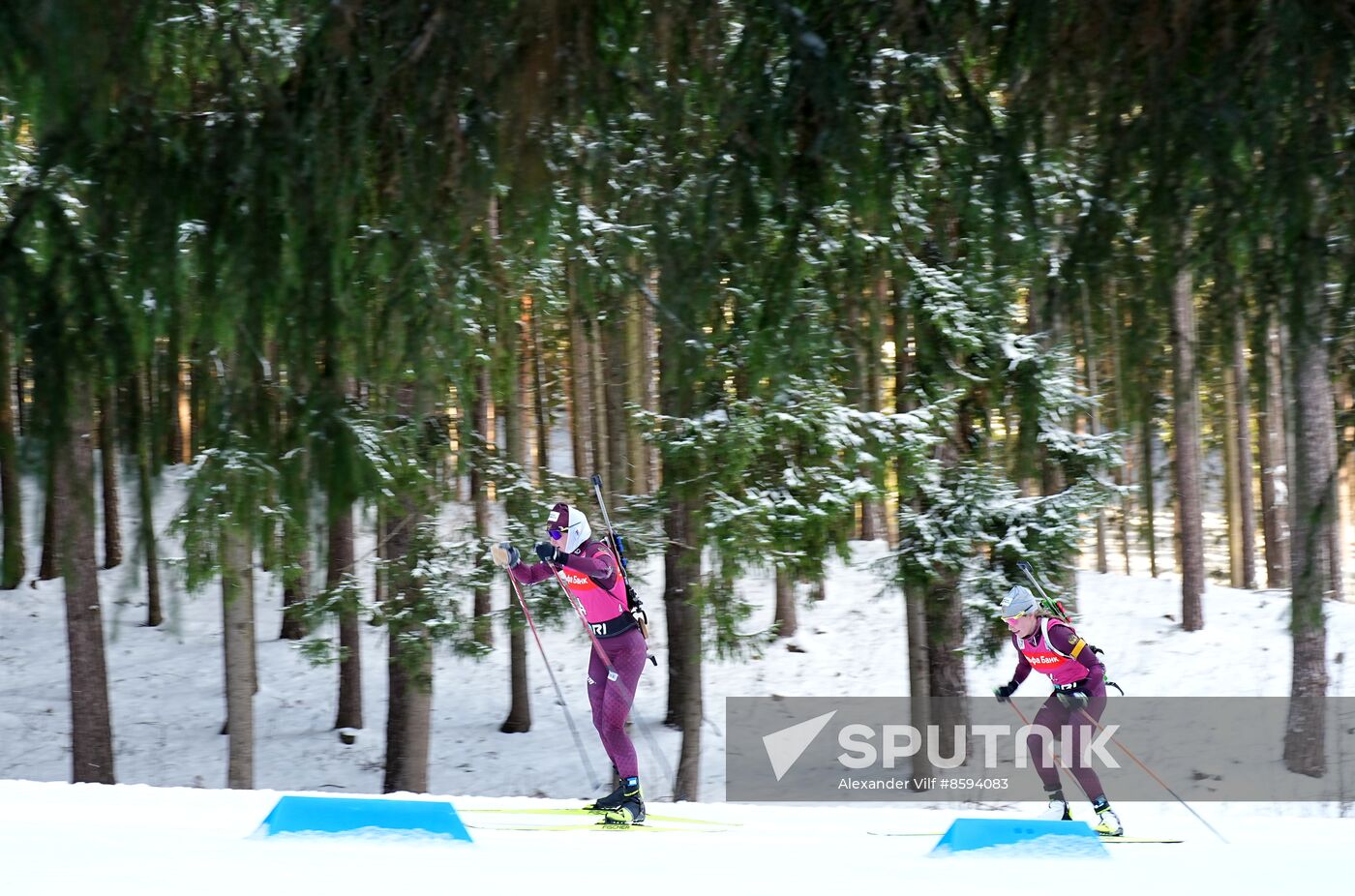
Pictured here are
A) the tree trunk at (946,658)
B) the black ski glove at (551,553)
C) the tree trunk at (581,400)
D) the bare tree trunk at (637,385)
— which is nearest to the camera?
the black ski glove at (551,553)

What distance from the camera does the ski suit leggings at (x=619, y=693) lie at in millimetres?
6629

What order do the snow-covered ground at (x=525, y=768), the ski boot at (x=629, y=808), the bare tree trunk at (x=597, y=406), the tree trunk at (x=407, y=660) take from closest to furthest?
1. the snow-covered ground at (x=525, y=768)
2. the ski boot at (x=629, y=808)
3. the tree trunk at (x=407, y=660)
4. the bare tree trunk at (x=597, y=406)

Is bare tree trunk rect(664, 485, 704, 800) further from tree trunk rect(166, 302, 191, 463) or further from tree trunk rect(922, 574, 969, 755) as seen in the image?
tree trunk rect(166, 302, 191, 463)

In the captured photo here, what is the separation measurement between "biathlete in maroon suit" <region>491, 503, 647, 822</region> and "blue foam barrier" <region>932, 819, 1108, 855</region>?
197cm

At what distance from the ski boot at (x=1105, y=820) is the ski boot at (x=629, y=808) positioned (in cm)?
274

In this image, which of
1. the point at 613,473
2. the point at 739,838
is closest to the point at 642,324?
the point at 613,473

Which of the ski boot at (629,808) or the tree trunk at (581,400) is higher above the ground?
the tree trunk at (581,400)

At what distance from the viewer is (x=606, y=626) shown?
6.66 metres

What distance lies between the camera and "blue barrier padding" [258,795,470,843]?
472 cm

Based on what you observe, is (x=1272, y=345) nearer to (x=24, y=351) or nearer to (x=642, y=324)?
(x=24, y=351)

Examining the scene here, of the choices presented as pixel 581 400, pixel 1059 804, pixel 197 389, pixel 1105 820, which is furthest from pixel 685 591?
pixel 581 400

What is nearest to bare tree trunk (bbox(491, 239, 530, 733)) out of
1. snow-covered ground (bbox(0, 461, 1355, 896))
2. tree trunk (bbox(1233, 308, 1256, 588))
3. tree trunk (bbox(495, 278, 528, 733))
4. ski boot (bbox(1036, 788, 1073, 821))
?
tree trunk (bbox(495, 278, 528, 733))

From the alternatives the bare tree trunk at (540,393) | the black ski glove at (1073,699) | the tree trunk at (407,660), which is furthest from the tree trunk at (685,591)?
the bare tree trunk at (540,393)

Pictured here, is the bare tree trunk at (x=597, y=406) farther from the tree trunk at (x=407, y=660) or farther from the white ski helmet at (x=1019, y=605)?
the white ski helmet at (x=1019, y=605)
